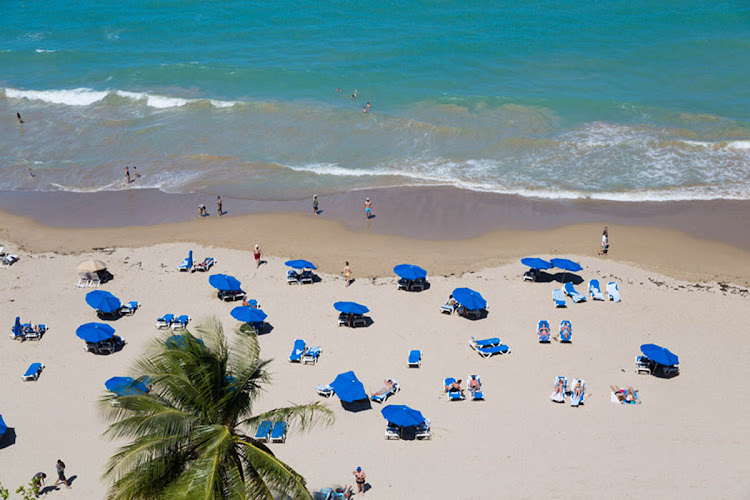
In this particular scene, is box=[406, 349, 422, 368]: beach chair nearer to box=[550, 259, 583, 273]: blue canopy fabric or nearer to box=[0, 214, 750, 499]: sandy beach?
box=[0, 214, 750, 499]: sandy beach

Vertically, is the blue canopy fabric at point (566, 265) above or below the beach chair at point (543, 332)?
above

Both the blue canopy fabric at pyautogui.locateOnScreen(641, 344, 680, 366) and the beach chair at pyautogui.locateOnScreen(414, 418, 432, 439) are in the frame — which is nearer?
the beach chair at pyautogui.locateOnScreen(414, 418, 432, 439)

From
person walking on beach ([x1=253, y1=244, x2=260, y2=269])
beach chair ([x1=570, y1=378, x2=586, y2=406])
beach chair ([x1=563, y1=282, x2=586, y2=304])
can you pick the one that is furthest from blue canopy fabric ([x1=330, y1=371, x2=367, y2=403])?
beach chair ([x1=563, y1=282, x2=586, y2=304])

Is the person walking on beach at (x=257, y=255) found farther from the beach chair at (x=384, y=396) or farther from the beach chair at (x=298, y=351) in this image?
the beach chair at (x=384, y=396)

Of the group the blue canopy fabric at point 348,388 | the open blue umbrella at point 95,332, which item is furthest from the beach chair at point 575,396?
the open blue umbrella at point 95,332

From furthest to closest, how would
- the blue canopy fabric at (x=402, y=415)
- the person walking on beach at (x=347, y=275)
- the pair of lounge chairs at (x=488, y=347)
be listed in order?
1. the person walking on beach at (x=347, y=275)
2. the pair of lounge chairs at (x=488, y=347)
3. the blue canopy fabric at (x=402, y=415)

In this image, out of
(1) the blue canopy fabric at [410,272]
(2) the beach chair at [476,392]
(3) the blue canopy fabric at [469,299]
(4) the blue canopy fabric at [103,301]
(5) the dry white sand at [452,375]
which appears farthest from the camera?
(1) the blue canopy fabric at [410,272]

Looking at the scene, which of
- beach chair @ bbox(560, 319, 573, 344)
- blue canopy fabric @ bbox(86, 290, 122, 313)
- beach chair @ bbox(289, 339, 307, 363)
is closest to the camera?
beach chair @ bbox(289, 339, 307, 363)

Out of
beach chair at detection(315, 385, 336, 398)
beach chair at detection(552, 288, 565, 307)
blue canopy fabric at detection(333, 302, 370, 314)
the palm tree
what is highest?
the palm tree
